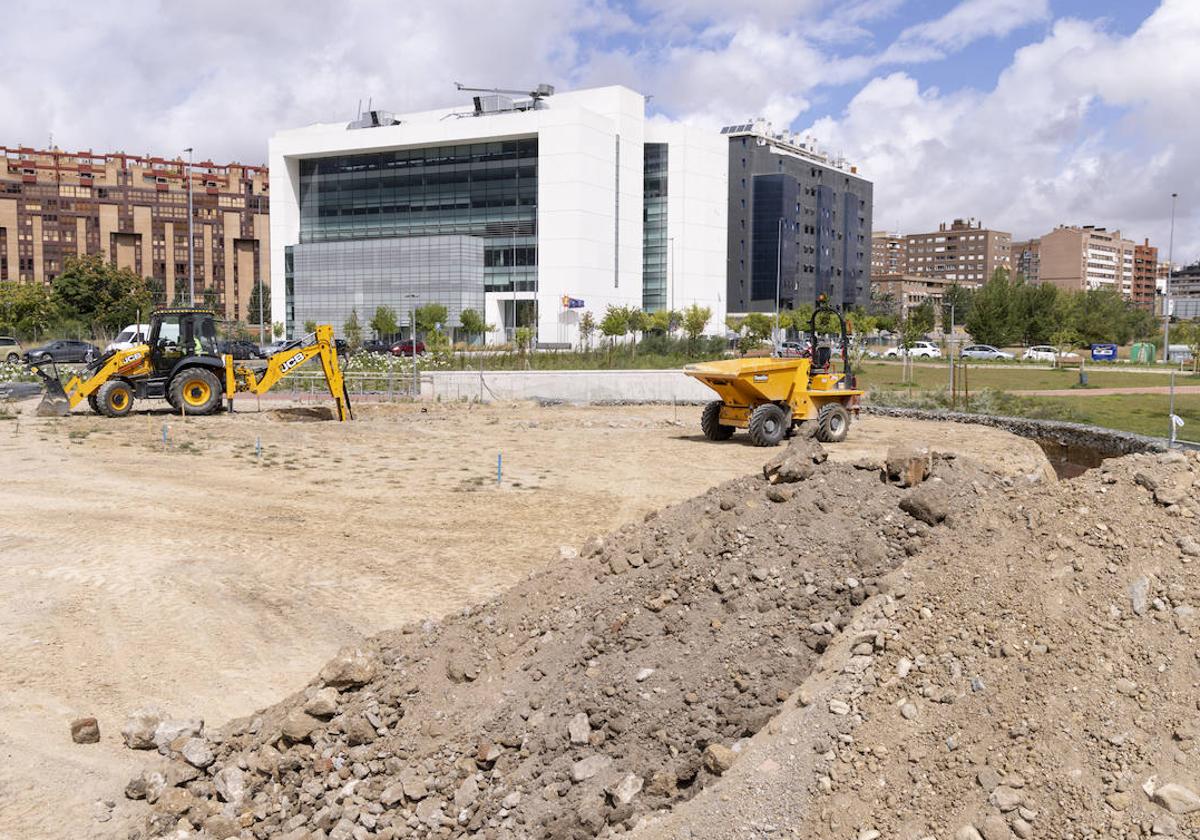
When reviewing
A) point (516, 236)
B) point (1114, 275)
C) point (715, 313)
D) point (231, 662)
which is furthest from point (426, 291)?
point (1114, 275)

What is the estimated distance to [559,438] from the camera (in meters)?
23.7

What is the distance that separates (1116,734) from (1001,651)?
0.69m

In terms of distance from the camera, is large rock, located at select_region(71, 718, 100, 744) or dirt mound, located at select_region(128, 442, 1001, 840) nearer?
dirt mound, located at select_region(128, 442, 1001, 840)

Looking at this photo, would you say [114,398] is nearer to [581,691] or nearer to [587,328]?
[581,691]

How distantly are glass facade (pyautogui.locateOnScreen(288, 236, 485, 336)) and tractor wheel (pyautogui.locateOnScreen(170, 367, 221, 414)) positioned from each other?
48146 mm

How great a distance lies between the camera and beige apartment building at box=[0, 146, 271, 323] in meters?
110

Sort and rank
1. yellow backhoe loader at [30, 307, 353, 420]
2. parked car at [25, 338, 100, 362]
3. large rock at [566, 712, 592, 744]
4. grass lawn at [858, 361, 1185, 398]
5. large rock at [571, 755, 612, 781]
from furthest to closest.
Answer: parked car at [25, 338, 100, 362], grass lawn at [858, 361, 1185, 398], yellow backhoe loader at [30, 307, 353, 420], large rock at [566, 712, 592, 744], large rock at [571, 755, 612, 781]

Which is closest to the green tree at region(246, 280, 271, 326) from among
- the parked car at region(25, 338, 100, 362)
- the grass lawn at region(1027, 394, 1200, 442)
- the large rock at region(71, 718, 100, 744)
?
the parked car at region(25, 338, 100, 362)

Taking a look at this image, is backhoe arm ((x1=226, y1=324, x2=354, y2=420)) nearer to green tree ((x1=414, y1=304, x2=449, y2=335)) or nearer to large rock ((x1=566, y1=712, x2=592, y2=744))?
large rock ((x1=566, y1=712, x2=592, y2=744))

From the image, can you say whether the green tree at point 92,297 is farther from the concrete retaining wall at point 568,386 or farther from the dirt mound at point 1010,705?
the dirt mound at point 1010,705

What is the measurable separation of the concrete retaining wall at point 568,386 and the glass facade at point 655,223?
49.0m

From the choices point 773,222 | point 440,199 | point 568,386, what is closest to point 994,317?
point 773,222

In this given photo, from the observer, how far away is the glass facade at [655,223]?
81750 millimetres

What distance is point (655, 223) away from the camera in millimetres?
82062
